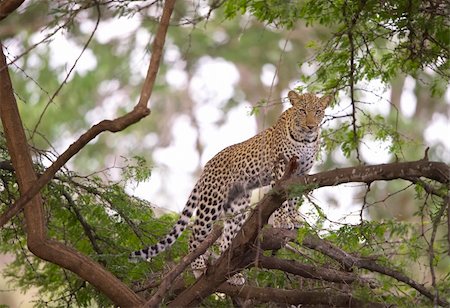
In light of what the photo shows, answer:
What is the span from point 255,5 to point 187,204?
248cm

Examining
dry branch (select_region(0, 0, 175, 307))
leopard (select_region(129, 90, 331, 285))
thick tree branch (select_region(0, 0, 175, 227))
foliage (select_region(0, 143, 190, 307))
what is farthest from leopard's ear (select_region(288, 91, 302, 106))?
thick tree branch (select_region(0, 0, 175, 227))

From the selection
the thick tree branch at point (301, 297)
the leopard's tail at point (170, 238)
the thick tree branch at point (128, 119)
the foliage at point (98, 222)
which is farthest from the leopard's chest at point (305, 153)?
the thick tree branch at point (128, 119)

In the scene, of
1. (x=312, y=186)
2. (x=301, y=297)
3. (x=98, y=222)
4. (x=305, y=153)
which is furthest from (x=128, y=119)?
(x=305, y=153)

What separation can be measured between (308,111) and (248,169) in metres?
0.83

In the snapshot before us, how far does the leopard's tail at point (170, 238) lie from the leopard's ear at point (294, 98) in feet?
4.50

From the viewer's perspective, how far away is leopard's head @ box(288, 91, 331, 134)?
9492mm

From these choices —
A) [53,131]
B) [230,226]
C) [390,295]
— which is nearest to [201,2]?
[230,226]

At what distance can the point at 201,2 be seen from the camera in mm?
8711

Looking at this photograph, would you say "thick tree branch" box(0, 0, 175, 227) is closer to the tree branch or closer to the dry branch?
the dry branch

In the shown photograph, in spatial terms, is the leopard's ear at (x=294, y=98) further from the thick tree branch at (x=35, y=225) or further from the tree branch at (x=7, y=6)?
the tree branch at (x=7, y=6)

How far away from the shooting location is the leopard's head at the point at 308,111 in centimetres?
949

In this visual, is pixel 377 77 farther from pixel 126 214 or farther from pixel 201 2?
pixel 126 214

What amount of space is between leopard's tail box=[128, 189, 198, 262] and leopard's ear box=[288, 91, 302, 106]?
1.37 metres

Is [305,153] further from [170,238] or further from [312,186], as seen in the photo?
[312,186]
